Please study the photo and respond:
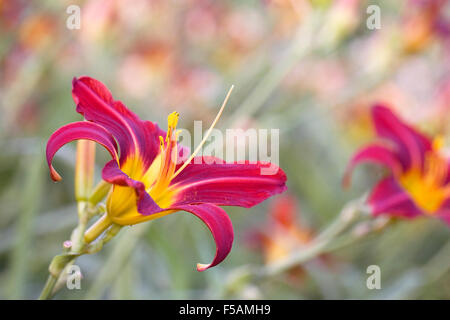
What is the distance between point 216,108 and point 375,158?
656mm

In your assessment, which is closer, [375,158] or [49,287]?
[49,287]

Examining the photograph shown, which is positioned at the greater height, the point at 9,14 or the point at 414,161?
the point at 9,14

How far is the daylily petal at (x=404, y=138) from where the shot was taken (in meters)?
0.67

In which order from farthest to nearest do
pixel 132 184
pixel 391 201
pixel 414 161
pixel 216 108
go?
pixel 216 108 → pixel 414 161 → pixel 391 201 → pixel 132 184

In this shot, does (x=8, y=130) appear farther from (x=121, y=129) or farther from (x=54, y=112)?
(x=121, y=129)

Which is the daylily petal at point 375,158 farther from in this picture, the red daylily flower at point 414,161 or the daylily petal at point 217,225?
the daylily petal at point 217,225

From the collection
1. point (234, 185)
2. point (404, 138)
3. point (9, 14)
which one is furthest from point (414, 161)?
point (9, 14)

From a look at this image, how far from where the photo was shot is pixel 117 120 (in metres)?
0.43

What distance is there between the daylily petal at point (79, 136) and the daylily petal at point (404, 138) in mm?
382

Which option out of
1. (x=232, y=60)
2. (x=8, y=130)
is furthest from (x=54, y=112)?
(x=232, y=60)

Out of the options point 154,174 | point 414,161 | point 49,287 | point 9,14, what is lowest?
point 49,287

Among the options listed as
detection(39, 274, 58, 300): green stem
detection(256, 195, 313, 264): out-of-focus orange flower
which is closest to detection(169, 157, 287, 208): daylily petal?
detection(39, 274, 58, 300): green stem

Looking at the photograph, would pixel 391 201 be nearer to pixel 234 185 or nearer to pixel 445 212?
pixel 445 212

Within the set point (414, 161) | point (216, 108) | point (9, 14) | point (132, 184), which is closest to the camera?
point (132, 184)
